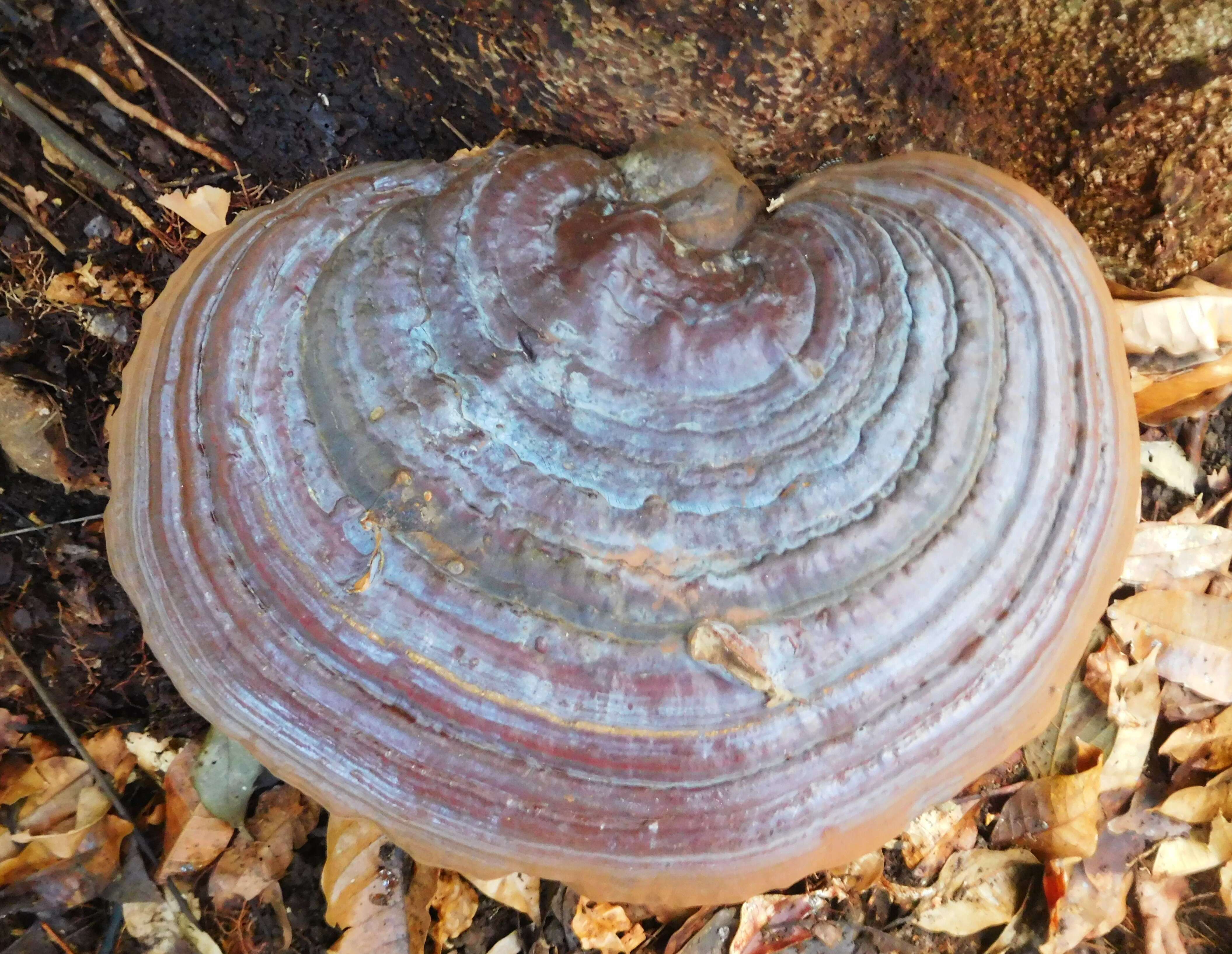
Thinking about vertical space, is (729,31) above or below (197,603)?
above

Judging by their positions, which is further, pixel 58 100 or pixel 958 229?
pixel 58 100

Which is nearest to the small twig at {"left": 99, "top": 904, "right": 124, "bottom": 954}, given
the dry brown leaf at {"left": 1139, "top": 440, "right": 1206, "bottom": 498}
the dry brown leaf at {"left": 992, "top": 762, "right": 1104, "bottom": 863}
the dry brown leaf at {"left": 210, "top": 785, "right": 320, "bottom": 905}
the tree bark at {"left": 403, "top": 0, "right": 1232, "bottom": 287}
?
the dry brown leaf at {"left": 210, "top": 785, "right": 320, "bottom": 905}

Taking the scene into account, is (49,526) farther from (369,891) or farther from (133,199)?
(369,891)

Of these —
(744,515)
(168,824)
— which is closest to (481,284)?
(744,515)

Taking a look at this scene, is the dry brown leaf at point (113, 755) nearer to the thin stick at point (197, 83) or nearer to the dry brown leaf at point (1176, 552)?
the thin stick at point (197, 83)

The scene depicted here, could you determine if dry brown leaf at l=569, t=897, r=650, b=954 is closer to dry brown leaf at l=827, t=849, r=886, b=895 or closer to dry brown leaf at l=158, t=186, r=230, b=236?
dry brown leaf at l=827, t=849, r=886, b=895

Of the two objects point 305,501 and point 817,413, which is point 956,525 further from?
point 305,501

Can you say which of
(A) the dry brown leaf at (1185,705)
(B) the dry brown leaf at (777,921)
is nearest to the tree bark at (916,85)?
(A) the dry brown leaf at (1185,705)
